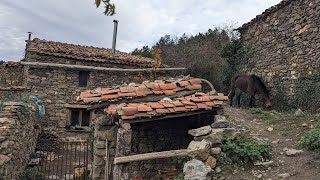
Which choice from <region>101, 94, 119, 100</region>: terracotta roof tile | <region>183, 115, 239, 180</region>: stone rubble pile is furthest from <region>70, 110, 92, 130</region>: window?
<region>183, 115, 239, 180</region>: stone rubble pile

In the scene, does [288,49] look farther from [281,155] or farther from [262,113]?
[281,155]

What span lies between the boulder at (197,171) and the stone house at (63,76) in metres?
8.70

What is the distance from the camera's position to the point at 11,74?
16297mm

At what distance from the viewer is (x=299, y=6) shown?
10609mm

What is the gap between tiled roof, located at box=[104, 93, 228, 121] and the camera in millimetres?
6273

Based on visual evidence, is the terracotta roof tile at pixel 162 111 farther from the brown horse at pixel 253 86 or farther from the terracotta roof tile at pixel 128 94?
the brown horse at pixel 253 86

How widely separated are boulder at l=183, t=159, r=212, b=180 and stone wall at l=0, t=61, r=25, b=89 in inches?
499

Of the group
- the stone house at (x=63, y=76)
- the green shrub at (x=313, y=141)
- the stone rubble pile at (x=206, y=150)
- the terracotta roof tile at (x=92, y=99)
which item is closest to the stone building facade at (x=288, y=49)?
the green shrub at (x=313, y=141)

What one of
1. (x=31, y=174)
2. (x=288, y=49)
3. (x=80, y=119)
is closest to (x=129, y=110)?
(x=31, y=174)

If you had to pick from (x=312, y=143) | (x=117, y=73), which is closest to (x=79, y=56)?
(x=117, y=73)

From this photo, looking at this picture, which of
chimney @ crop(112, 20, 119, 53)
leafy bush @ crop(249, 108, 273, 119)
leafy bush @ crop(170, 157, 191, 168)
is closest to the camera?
leafy bush @ crop(170, 157, 191, 168)

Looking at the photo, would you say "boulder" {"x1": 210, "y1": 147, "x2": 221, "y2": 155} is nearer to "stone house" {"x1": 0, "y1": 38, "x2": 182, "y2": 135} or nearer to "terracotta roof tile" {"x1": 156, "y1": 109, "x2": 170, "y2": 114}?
"terracotta roof tile" {"x1": 156, "y1": 109, "x2": 170, "y2": 114}

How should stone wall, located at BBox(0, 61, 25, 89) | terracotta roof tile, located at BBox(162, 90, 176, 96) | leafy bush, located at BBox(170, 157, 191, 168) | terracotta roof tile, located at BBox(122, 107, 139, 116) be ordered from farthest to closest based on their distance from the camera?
stone wall, located at BBox(0, 61, 25, 89)
terracotta roof tile, located at BBox(162, 90, 176, 96)
leafy bush, located at BBox(170, 157, 191, 168)
terracotta roof tile, located at BBox(122, 107, 139, 116)

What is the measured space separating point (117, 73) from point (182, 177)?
10585 mm
